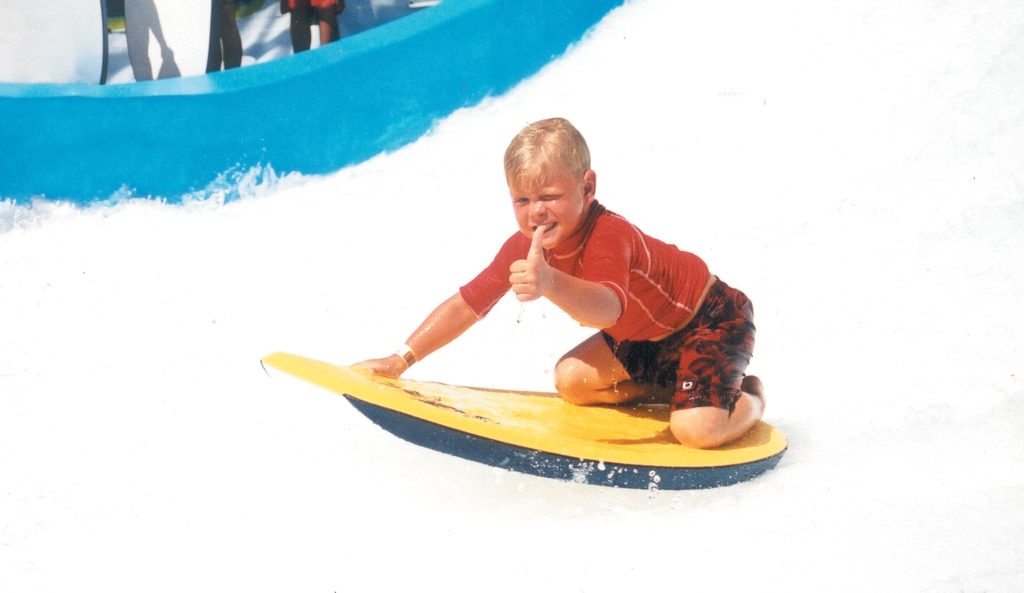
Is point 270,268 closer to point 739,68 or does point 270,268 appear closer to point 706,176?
point 706,176

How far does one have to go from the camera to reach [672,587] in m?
1.76

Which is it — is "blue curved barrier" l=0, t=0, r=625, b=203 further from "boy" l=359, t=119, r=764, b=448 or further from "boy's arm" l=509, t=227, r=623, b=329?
"boy's arm" l=509, t=227, r=623, b=329

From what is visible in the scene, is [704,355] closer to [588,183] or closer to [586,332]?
[588,183]

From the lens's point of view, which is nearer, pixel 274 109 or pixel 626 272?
pixel 626 272

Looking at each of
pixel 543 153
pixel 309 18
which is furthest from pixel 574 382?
pixel 309 18

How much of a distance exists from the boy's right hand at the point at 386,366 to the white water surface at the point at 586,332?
0.21m

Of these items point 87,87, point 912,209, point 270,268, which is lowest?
point 270,268

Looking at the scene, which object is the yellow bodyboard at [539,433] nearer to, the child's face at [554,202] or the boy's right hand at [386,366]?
the boy's right hand at [386,366]

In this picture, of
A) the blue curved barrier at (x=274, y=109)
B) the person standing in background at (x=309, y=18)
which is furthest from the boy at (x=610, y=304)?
the person standing in background at (x=309, y=18)

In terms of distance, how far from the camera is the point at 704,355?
236 cm

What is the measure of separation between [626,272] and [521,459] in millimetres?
494

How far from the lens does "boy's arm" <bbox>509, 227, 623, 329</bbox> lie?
6.17 ft

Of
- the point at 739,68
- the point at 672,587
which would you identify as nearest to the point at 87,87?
the point at 739,68

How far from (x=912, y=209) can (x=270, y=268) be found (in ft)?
8.48
